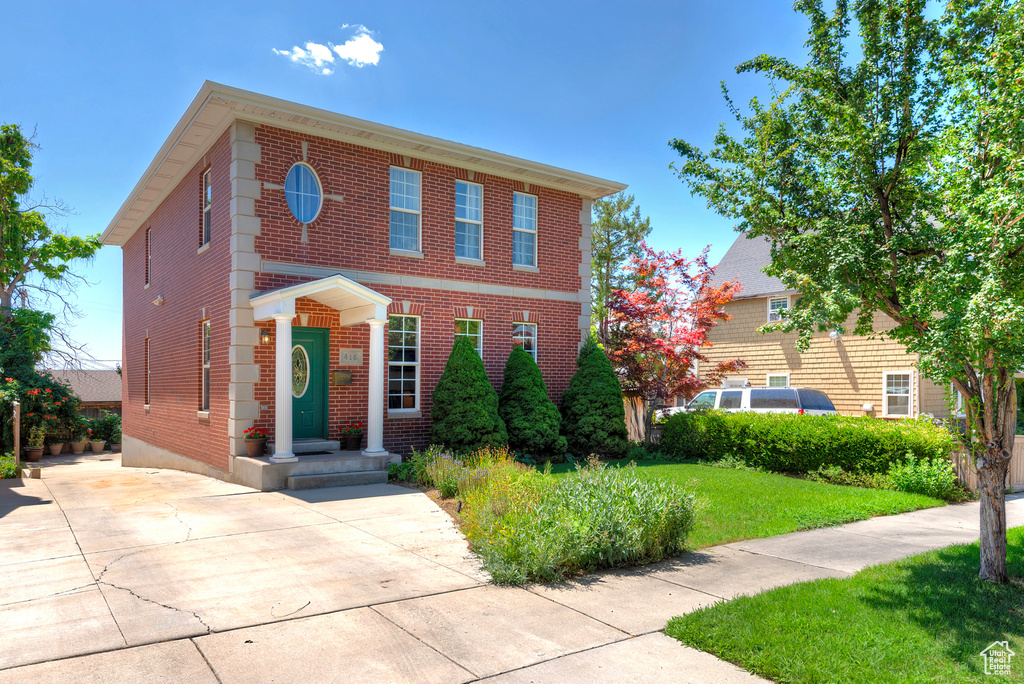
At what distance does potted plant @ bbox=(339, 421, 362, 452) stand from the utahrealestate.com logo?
1048 centimetres

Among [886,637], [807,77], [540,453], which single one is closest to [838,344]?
[540,453]

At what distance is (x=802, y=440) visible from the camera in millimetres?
12836

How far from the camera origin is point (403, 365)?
13.9 meters

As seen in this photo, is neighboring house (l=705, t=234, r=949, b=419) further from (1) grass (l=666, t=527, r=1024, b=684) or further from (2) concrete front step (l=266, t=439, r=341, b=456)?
(2) concrete front step (l=266, t=439, r=341, b=456)

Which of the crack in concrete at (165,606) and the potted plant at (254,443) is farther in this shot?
the potted plant at (254,443)

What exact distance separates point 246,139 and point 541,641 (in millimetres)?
10779

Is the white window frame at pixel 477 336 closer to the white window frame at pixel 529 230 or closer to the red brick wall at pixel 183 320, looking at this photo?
the white window frame at pixel 529 230

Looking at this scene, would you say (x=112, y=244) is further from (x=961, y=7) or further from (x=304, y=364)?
(x=961, y=7)

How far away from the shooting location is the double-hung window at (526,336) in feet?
51.3

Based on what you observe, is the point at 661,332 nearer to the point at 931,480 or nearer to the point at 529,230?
the point at 529,230

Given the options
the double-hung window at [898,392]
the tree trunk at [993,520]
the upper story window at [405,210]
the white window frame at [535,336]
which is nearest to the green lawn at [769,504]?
the tree trunk at [993,520]

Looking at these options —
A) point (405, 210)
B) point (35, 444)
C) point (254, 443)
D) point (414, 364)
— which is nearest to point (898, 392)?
point (414, 364)

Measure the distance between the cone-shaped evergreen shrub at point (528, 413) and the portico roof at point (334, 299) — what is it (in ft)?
11.8

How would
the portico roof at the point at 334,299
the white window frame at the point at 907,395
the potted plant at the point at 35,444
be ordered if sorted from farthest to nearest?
the potted plant at the point at 35,444 < the white window frame at the point at 907,395 < the portico roof at the point at 334,299
